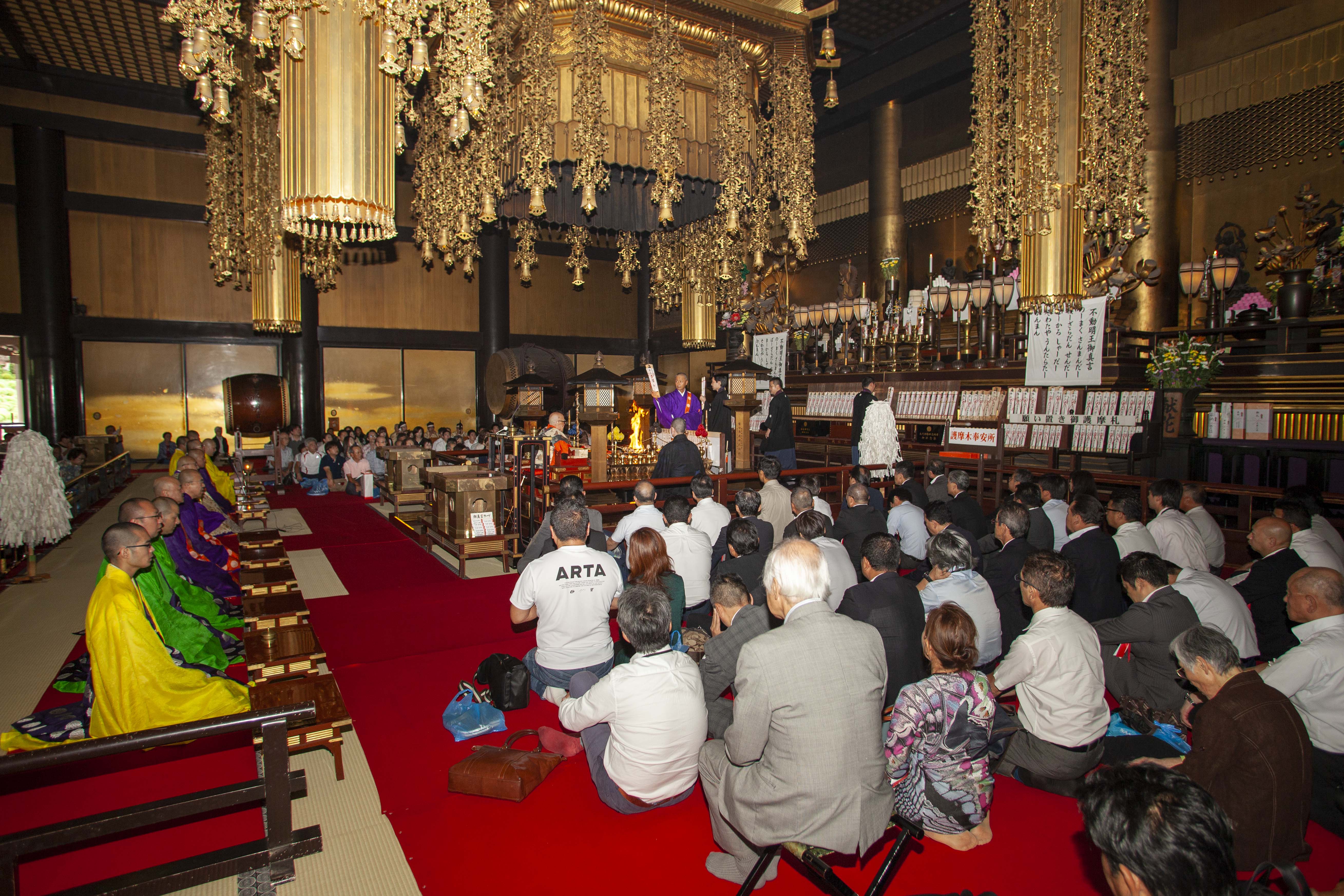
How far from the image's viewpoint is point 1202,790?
1070 mm

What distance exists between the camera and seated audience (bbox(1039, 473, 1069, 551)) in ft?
16.1

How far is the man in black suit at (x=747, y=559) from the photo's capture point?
12.0 feet

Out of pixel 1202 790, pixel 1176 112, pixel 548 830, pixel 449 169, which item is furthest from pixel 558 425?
pixel 1176 112

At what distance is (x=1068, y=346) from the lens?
27.0 feet

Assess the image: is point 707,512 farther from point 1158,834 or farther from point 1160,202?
point 1160,202

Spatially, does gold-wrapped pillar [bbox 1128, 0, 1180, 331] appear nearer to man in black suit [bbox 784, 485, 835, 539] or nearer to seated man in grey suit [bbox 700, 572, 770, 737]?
man in black suit [bbox 784, 485, 835, 539]

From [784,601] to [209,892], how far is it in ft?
6.87

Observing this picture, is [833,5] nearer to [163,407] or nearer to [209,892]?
[209,892]

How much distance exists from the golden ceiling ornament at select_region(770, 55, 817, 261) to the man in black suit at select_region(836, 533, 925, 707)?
418 cm

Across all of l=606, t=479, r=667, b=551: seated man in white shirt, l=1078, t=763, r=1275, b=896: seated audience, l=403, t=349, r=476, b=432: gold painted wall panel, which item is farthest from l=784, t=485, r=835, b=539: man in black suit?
l=403, t=349, r=476, b=432: gold painted wall panel

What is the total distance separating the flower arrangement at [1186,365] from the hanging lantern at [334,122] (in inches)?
315

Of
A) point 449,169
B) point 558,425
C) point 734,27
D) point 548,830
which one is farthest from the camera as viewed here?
point 558,425

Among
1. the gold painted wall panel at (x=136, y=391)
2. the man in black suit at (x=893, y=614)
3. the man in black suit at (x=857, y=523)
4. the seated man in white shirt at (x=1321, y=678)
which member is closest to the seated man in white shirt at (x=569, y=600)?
the man in black suit at (x=893, y=614)

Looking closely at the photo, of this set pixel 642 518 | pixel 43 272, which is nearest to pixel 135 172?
pixel 43 272
